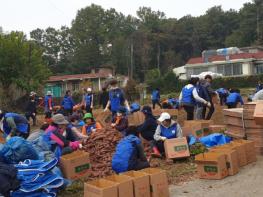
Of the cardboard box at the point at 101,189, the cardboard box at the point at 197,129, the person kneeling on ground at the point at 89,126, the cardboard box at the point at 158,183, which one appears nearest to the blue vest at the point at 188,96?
the cardboard box at the point at 197,129

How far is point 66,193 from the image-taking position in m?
7.15

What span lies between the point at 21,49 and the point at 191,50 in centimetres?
5184

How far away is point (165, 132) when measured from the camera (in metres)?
9.48

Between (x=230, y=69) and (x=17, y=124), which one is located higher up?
(x=230, y=69)

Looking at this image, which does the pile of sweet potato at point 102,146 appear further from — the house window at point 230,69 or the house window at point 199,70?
the house window at point 199,70

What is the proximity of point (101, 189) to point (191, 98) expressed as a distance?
7109 mm

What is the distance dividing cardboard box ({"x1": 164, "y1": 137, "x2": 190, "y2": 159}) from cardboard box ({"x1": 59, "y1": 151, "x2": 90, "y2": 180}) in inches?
75.8

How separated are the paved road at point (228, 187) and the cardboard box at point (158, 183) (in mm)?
409

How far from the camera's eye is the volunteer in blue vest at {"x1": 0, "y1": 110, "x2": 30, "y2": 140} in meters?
8.27

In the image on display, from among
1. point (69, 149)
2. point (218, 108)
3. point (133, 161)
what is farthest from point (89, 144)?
point (218, 108)

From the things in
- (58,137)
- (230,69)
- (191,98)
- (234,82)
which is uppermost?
(230,69)

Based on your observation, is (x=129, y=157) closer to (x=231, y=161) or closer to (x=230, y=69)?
(x=231, y=161)

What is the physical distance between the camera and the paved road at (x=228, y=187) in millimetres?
6676

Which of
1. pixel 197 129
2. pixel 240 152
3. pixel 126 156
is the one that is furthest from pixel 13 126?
pixel 197 129
